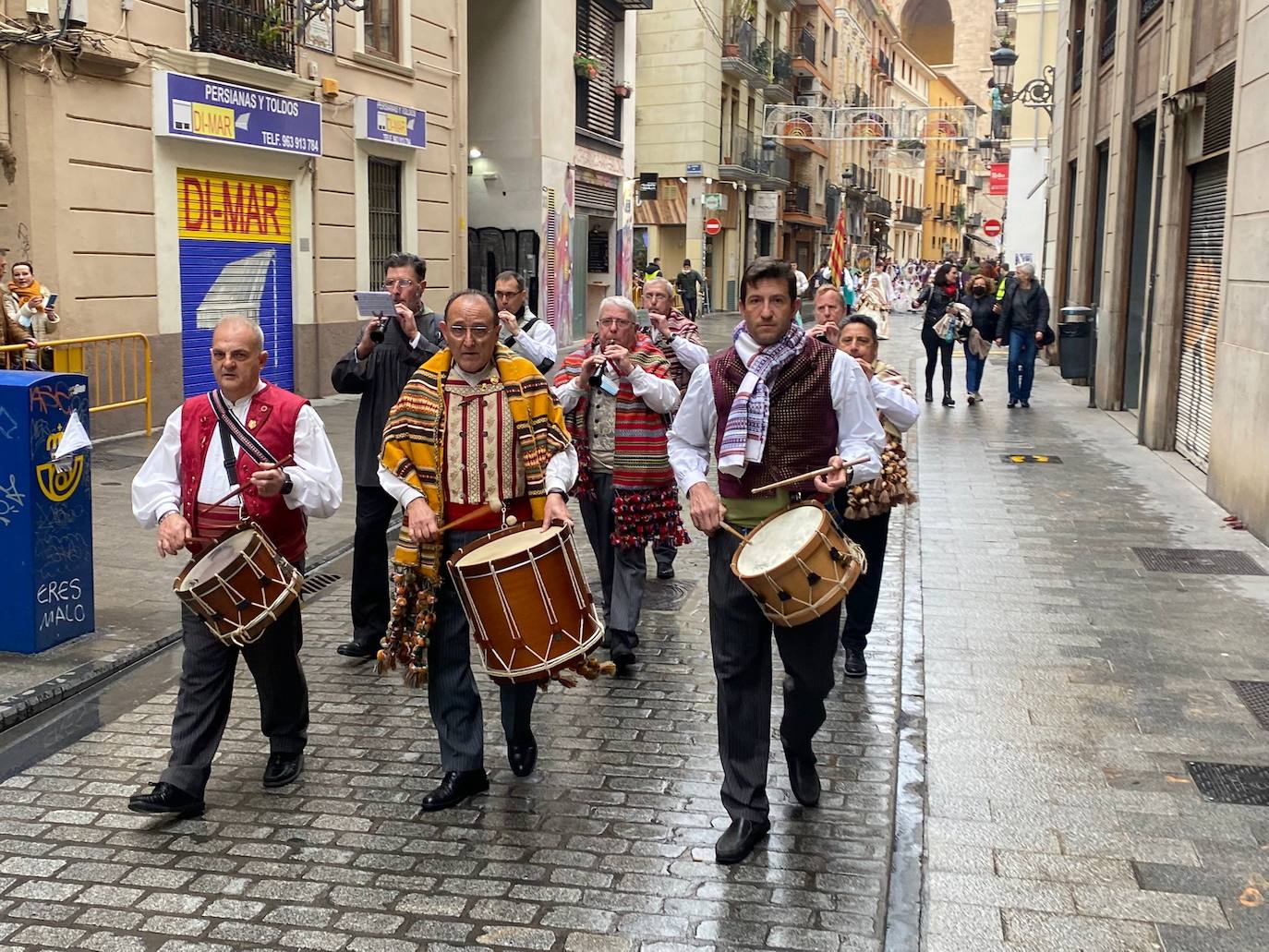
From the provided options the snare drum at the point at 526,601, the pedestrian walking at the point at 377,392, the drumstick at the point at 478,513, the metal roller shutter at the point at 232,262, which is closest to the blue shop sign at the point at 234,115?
the metal roller shutter at the point at 232,262

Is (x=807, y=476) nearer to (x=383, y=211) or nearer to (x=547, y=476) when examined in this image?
(x=547, y=476)

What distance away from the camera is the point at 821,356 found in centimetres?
449

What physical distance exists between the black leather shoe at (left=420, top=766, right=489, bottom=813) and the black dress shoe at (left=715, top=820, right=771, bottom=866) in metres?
0.98

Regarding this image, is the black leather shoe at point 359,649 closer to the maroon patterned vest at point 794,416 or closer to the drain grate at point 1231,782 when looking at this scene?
the maroon patterned vest at point 794,416

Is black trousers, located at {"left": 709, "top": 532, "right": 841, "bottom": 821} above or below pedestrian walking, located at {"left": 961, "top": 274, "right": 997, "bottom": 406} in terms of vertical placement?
below

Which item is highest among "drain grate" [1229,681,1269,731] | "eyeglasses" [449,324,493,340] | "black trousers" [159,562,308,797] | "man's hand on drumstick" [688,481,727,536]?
"eyeglasses" [449,324,493,340]

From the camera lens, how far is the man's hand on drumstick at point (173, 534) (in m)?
4.56

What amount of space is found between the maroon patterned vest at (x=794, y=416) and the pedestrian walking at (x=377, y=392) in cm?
235

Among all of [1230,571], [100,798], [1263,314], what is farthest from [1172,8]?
[100,798]

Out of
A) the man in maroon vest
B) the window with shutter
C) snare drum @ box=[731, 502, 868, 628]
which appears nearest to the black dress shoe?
the man in maroon vest

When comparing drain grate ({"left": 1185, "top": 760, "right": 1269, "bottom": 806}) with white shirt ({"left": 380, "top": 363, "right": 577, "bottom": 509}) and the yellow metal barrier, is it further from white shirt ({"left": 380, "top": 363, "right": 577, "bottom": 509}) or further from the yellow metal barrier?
the yellow metal barrier

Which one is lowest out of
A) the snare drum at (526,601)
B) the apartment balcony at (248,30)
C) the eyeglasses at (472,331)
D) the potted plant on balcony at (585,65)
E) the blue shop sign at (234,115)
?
the snare drum at (526,601)

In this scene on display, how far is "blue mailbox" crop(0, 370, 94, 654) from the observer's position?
6301mm

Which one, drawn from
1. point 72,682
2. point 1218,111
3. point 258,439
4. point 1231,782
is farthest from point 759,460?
point 1218,111
